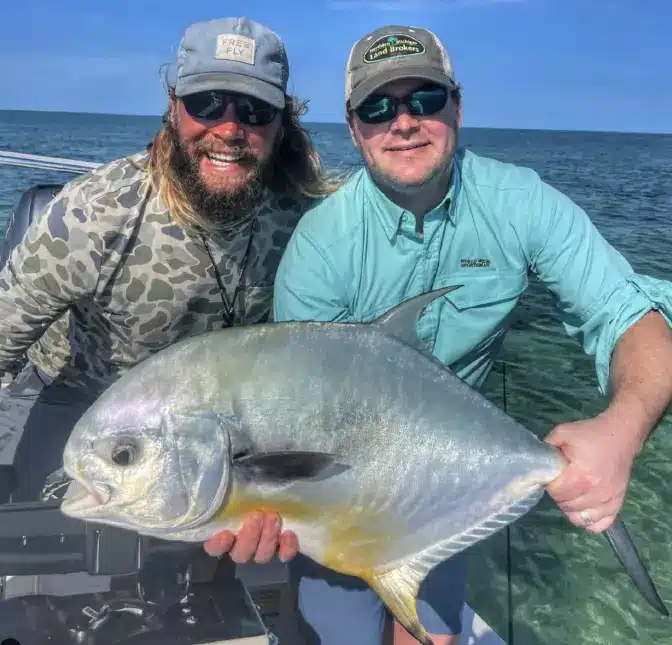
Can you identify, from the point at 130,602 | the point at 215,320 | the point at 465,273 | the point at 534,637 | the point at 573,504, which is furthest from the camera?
the point at 534,637

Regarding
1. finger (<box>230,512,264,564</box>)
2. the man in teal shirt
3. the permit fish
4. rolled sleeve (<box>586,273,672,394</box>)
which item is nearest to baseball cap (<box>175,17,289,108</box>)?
the man in teal shirt

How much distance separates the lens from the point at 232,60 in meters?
2.28

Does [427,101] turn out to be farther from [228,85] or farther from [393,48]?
[228,85]

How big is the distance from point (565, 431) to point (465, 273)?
0.63 metres

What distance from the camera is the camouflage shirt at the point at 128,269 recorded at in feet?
7.62

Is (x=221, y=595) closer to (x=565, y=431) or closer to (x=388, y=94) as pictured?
(x=565, y=431)

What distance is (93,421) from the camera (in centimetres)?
158

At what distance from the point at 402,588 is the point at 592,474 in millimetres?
530

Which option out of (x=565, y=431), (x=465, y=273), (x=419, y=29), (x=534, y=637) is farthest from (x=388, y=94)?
(x=534, y=637)

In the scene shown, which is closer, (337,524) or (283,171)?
(337,524)

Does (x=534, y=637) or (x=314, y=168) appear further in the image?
(x=534, y=637)

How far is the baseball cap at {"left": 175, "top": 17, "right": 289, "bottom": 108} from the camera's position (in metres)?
2.25

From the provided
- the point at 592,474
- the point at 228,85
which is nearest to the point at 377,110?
the point at 228,85

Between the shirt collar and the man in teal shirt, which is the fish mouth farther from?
the shirt collar
